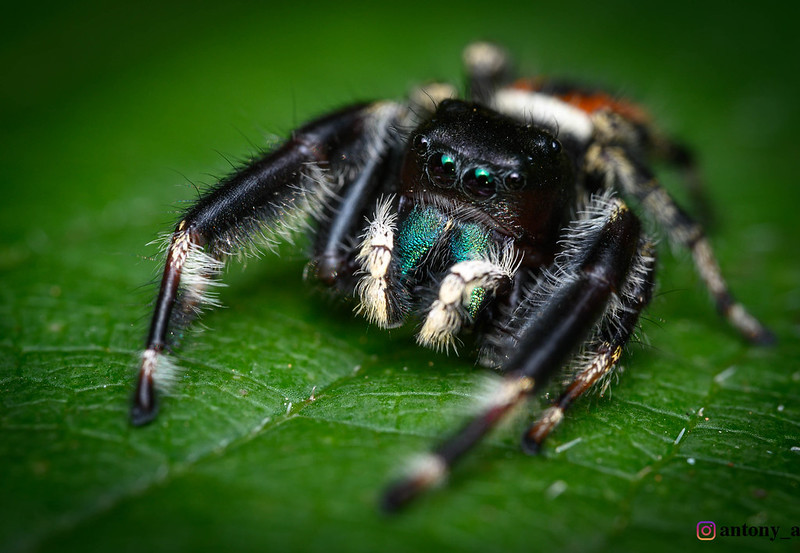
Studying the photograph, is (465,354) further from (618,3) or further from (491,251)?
(618,3)

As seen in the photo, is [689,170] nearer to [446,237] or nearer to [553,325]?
[446,237]

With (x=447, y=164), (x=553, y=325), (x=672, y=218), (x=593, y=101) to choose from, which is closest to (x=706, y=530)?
(x=553, y=325)

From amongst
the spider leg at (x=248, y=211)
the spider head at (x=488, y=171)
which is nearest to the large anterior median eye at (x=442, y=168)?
the spider head at (x=488, y=171)

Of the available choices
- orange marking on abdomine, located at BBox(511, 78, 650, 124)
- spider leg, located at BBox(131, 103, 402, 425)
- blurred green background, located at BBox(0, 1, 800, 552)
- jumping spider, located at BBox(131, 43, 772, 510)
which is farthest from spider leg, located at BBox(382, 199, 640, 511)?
orange marking on abdomine, located at BBox(511, 78, 650, 124)

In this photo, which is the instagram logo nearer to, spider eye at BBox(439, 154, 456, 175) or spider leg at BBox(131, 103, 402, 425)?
spider eye at BBox(439, 154, 456, 175)

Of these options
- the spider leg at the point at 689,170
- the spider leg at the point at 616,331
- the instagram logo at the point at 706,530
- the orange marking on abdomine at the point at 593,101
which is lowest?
the instagram logo at the point at 706,530

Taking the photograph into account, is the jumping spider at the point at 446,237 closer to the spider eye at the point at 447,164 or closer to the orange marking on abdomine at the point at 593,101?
the spider eye at the point at 447,164

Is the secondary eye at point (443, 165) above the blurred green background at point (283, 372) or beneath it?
above

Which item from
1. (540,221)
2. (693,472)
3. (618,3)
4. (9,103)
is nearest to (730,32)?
(618,3)
